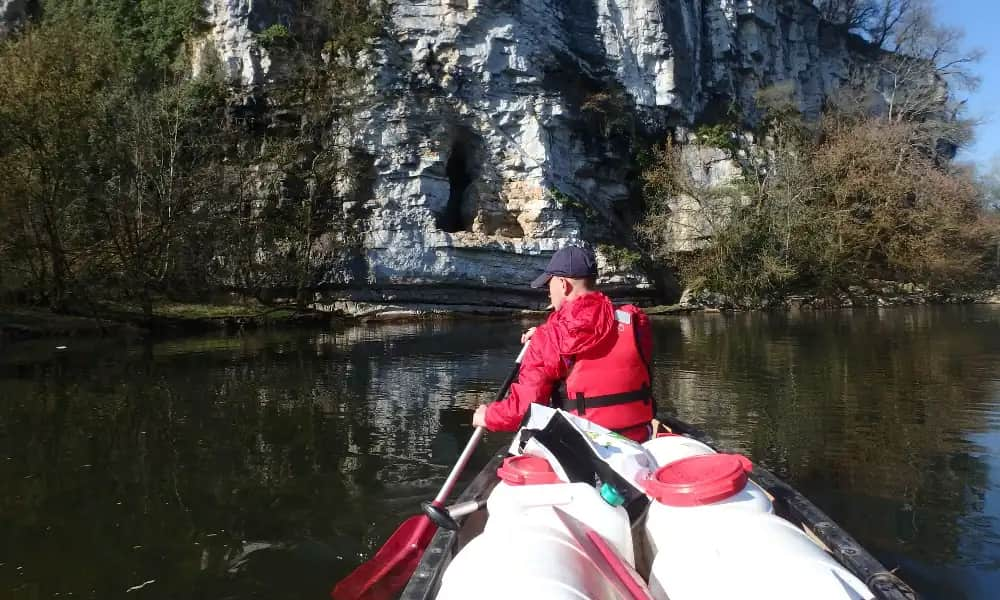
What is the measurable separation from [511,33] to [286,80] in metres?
9.29

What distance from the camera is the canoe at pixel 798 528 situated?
6.96ft

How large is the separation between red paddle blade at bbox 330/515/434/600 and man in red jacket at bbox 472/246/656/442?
2.61ft

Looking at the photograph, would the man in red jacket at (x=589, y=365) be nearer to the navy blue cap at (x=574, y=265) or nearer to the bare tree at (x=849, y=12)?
the navy blue cap at (x=574, y=265)

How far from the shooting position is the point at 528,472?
9.01 ft

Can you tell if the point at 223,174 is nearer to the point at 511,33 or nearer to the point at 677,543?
the point at 511,33

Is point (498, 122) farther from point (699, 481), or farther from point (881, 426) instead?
point (699, 481)

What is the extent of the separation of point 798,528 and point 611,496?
0.73 meters

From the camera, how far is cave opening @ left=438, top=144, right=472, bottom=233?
27797mm

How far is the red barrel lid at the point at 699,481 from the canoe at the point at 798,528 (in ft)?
1.22

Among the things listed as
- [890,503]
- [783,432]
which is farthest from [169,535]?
[783,432]

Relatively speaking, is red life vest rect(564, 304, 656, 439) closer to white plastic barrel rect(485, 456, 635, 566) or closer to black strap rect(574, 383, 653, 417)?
black strap rect(574, 383, 653, 417)

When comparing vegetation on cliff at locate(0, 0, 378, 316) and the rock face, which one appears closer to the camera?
vegetation on cliff at locate(0, 0, 378, 316)

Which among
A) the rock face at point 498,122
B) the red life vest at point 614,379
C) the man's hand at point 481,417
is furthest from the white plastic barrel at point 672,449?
the rock face at point 498,122

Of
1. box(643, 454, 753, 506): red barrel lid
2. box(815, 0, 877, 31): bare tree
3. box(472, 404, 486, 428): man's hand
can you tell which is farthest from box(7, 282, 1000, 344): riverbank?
box(815, 0, 877, 31): bare tree
